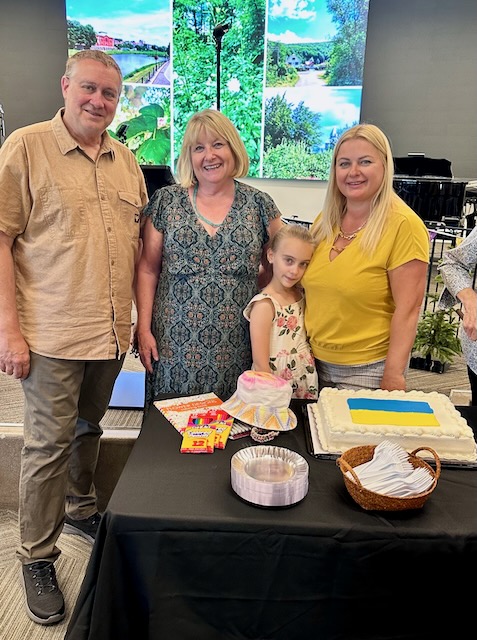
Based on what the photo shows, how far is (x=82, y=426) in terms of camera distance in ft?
5.81

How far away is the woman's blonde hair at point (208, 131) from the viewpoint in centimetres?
156

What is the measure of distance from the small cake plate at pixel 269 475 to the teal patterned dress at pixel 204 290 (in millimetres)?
528

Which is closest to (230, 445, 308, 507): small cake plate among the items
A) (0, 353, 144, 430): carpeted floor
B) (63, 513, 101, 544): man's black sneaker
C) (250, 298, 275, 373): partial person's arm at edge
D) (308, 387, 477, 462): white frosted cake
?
(308, 387, 477, 462): white frosted cake

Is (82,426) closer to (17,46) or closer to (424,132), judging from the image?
(424,132)

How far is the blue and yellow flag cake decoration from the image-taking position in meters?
1.21

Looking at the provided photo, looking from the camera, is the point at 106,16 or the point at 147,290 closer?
the point at 147,290

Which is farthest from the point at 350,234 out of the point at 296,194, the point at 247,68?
the point at 247,68

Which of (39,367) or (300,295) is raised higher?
(300,295)

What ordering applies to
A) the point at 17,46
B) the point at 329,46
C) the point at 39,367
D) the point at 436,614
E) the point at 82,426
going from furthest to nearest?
the point at 17,46
the point at 329,46
the point at 82,426
the point at 39,367
the point at 436,614

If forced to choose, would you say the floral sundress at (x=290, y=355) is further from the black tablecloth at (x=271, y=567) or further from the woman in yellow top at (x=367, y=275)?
the black tablecloth at (x=271, y=567)

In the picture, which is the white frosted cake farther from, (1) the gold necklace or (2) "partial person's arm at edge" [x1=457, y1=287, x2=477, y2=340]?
(1) the gold necklace

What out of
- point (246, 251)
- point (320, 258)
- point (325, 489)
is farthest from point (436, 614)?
point (246, 251)

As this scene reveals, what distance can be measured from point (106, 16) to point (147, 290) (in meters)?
5.80

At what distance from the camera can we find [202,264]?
5.22ft
